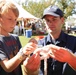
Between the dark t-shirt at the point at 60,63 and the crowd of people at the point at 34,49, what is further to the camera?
the dark t-shirt at the point at 60,63

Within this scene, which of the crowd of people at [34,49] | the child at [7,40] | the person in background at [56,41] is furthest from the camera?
the person in background at [56,41]

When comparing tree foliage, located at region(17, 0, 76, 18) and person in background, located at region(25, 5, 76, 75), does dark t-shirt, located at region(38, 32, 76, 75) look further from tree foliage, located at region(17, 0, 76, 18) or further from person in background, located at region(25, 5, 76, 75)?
tree foliage, located at region(17, 0, 76, 18)

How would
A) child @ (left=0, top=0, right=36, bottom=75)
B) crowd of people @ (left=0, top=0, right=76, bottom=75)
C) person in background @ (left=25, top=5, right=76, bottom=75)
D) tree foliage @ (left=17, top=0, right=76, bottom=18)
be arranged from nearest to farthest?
crowd of people @ (left=0, top=0, right=76, bottom=75)
child @ (left=0, top=0, right=36, bottom=75)
person in background @ (left=25, top=5, right=76, bottom=75)
tree foliage @ (left=17, top=0, right=76, bottom=18)

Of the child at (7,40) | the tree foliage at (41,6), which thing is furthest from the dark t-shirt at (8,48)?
the tree foliage at (41,6)

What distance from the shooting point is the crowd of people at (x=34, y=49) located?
300cm

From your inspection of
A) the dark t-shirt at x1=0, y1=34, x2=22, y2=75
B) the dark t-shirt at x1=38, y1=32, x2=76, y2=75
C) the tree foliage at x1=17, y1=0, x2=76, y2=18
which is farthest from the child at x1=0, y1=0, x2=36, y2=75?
the tree foliage at x1=17, y1=0, x2=76, y2=18

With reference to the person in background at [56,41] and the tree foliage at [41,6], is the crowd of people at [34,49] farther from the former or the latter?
the tree foliage at [41,6]

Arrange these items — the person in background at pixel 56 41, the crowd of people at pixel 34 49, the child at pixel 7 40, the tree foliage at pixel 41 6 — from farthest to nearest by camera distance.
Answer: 1. the tree foliage at pixel 41 6
2. the person in background at pixel 56 41
3. the child at pixel 7 40
4. the crowd of people at pixel 34 49

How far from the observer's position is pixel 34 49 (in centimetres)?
297

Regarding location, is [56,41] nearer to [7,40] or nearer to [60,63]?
[60,63]

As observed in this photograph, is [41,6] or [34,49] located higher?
[34,49]

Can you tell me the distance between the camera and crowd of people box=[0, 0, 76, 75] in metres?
3.00

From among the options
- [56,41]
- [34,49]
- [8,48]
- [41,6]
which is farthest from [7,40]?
[41,6]

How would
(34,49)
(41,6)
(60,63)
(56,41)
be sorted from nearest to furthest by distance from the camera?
(34,49) < (60,63) < (56,41) < (41,6)
